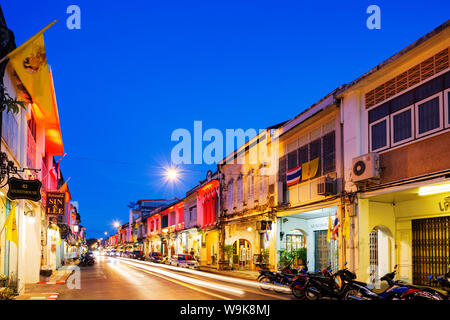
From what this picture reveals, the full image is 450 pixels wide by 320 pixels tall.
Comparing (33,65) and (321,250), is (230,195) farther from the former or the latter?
(33,65)

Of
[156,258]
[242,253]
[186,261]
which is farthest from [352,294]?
[156,258]

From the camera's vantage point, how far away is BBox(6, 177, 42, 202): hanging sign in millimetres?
13305

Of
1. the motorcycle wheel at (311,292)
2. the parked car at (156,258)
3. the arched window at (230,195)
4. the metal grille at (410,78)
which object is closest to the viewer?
the motorcycle wheel at (311,292)

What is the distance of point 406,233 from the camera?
1920 centimetres

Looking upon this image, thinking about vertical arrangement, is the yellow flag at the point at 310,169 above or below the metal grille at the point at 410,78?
below

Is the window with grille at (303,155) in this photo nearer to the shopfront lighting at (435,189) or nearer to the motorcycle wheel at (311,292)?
the shopfront lighting at (435,189)

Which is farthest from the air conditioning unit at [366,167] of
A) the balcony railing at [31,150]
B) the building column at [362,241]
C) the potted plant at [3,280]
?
the balcony railing at [31,150]

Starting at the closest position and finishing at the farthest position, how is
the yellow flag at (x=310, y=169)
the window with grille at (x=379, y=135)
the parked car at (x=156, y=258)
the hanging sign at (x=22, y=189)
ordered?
1. the hanging sign at (x=22, y=189)
2. the window with grille at (x=379, y=135)
3. the yellow flag at (x=310, y=169)
4. the parked car at (x=156, y=258)

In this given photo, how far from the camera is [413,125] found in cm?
1611

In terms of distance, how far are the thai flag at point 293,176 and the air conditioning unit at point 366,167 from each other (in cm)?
619

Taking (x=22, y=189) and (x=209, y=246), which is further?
(x=209, y=246)

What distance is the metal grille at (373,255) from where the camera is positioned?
65.3ft

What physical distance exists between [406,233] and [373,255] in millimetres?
1956
